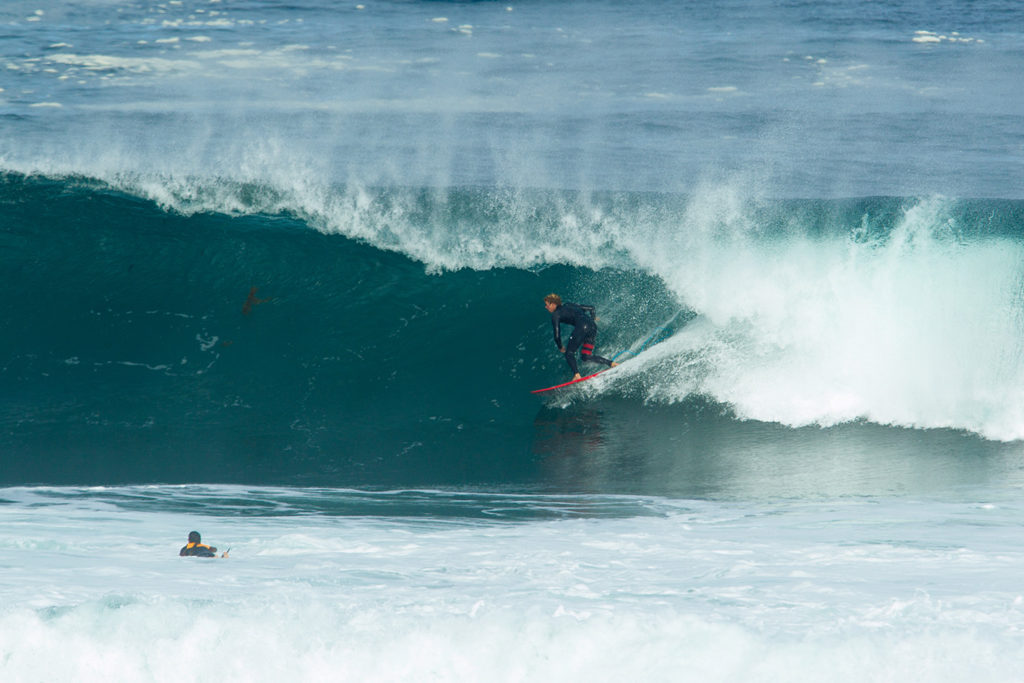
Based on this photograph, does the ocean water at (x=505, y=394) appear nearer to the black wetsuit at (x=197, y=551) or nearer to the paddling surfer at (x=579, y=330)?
the black wetsuit at (x=197, y=551)

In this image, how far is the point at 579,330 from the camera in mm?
9773

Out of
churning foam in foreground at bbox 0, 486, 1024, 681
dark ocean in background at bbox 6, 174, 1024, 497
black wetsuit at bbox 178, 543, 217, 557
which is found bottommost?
churning foam in foreground at bbox 0, 486, 1024, 681

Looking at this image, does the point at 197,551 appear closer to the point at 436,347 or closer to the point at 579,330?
the point at 579,330

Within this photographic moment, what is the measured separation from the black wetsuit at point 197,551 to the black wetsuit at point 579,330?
456 centimetres

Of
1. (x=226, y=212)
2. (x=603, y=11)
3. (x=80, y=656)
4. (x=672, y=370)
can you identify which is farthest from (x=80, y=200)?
(x=603, y=11)

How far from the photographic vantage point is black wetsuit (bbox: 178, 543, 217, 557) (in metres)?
6.16

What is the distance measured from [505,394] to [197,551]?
470 cm

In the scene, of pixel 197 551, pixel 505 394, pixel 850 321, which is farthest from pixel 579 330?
pixel 197 551

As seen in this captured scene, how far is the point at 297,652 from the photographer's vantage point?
4738 millimetres

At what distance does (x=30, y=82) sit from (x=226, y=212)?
13565mm

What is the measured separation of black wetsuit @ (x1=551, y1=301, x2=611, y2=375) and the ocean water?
502mm

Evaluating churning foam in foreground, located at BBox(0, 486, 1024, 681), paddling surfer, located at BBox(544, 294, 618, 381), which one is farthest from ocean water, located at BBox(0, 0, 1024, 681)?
paddling surfer, located at BBox(544, 294, 618, 381)

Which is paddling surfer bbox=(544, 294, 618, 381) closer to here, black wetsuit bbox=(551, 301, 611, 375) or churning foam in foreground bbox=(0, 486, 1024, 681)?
black wetsuit bbox=(551, 301, 611, 375)

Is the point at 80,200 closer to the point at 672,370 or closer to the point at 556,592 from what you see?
the point at 672,370
